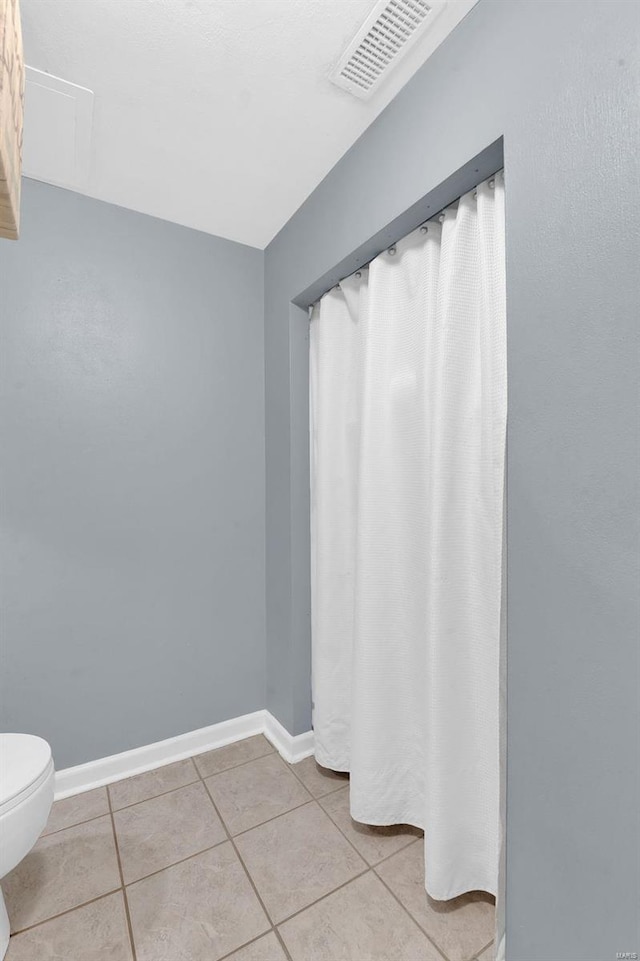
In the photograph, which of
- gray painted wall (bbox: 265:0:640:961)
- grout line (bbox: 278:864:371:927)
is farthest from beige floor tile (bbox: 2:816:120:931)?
gray painted wall (bbox: 265:0:640:961)

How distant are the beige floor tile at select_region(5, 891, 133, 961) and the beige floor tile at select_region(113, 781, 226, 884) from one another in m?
0.11

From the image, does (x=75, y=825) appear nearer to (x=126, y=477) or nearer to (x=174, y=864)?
(x=174, y=864)

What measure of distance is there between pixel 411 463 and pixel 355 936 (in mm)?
1344

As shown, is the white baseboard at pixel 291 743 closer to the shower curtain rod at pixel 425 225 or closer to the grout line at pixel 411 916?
the grout line at pixel 411 916

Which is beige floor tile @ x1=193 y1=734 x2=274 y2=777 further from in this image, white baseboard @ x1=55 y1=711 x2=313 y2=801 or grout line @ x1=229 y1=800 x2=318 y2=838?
grout line @ x1=229 y1=800 x2=318 y2=838

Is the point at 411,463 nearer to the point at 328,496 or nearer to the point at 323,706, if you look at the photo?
the point at 328,496

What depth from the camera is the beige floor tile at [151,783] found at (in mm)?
1729

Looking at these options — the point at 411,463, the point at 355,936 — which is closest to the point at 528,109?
the point at 411,463

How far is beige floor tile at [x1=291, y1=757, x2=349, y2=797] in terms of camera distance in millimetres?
1772

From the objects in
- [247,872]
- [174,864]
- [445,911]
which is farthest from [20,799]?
[445,911]

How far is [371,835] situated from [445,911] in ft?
1.09

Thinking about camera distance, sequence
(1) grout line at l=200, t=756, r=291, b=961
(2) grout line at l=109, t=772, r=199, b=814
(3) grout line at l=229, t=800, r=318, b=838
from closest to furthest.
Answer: (1) grout line at l=200, t=756, r=291, b=961 → (3) grout line at l=229, t=800, r=318, b=838 → (2) grout line at l=109, t=772, r=199, b=814

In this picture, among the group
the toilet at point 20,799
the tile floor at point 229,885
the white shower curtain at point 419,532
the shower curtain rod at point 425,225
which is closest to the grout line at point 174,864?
the tile floor at point 229,885

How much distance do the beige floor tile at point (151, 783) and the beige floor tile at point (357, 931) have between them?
772mm
